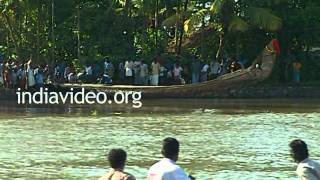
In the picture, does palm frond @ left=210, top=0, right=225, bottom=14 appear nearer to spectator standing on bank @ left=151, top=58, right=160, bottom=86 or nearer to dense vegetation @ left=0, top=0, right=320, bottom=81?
dense vegetation @ left=0, top=0, right=320, bottom=81

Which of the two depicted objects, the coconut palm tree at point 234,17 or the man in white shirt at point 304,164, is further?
the coconut palm tree at point 234,17

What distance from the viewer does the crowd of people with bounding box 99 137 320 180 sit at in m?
6.55

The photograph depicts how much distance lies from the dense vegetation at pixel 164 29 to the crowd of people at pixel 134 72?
77cm

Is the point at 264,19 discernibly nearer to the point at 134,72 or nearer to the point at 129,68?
the point at 134,72

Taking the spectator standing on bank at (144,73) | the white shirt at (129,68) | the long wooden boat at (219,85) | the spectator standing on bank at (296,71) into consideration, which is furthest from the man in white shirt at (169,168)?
the spectator standing on bank at (296,71)

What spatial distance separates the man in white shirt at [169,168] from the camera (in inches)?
258

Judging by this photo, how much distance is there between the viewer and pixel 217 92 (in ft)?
92.5

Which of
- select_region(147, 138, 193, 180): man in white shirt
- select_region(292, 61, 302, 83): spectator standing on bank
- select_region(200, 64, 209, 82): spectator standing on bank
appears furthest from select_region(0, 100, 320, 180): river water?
select_region(147, 138, 193, 180): man in white shirt

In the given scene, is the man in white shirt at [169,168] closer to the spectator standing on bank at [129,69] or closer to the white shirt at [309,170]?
the white shirt at [309,170]

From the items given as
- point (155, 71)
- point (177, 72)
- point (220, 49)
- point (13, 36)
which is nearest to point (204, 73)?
point (177, 72)

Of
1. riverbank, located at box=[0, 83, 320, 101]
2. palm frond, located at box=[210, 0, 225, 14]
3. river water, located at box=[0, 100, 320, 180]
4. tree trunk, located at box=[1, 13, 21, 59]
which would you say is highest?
palm frond, located at box=[210, 0, 225, 14]

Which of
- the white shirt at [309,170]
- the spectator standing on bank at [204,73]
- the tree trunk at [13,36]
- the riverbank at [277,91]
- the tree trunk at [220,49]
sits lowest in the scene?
the white shirt at [309,170]

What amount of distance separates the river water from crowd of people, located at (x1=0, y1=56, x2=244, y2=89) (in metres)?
4.34

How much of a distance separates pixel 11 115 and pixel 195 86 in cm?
787
